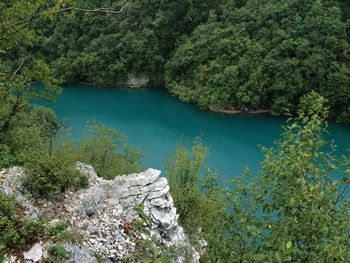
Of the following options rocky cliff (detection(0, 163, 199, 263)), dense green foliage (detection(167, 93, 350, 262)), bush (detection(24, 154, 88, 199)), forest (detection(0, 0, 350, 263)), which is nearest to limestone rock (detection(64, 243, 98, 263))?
rocky cliff (detection(0, 163, 199, 263))

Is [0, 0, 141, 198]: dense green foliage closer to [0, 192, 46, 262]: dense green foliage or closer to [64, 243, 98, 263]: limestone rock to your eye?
[0, 192, 46, 262]: dense green foliage

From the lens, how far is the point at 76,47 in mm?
42719

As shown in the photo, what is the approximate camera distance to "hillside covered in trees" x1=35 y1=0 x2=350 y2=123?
3114 centimetres

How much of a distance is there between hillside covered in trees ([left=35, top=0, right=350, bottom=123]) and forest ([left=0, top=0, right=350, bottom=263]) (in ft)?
0.33

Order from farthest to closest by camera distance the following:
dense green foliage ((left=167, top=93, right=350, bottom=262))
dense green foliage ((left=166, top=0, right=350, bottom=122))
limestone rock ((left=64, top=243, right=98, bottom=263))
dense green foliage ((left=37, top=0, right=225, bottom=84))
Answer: dense green foliage ((left=37, top=0, right=225, bottom=84))
dense green foliage ((left=166, top=0, right=350, bottom=122))
limestone rock ((left=64, top=243, right=98, bottom=263))
dense green foliage ((left=167, top=93, right=350, bottom=262))

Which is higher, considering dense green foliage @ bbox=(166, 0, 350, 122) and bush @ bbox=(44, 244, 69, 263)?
bush @ bbox=(44, 244, 69, 263)

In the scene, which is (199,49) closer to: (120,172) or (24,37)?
(120,172)

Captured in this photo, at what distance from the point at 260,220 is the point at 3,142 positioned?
797cm

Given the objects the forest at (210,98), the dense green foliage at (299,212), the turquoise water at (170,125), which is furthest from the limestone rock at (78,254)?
the turquoise water at (170,125)

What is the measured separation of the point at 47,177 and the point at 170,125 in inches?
879

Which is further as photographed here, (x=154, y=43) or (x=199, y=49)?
(x=154, y=43)

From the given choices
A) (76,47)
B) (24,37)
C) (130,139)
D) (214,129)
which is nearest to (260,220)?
(24,37)

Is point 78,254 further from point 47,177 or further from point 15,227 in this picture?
point 47,177

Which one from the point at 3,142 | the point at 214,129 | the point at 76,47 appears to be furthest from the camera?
the point at 76,47
